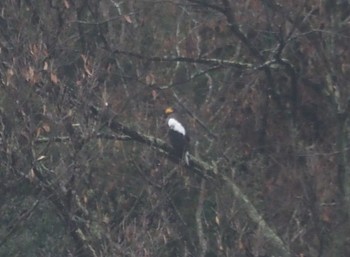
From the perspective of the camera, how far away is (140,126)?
10695 mm

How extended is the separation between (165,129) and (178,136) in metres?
0.65

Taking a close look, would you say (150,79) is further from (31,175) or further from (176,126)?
(31,175)

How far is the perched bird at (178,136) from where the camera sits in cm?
992

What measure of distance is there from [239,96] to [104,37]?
1.83 m

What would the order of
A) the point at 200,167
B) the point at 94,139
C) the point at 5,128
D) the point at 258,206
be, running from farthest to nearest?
the point at 258,206
the point at 200,167
the point at 94,139
the point at 5,128

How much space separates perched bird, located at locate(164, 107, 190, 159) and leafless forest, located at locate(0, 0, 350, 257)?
0.37 ft

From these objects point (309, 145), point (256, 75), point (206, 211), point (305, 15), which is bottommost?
point (206, 211)

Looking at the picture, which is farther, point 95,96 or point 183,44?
point 183,44

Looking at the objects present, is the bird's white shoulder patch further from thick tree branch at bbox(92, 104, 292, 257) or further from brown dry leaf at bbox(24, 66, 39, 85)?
brown dry leaf at bbox(24, 66, 39, 85)

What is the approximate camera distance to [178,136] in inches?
398

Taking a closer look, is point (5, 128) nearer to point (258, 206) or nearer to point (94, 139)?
point (94, 139)

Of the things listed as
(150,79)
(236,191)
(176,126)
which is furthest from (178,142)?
(150,79)

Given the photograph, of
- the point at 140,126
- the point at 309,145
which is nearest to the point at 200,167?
the point at 140,126

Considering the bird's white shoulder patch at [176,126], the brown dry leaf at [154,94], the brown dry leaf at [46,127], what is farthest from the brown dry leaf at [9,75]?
the brown dry leaf at [154,94]
